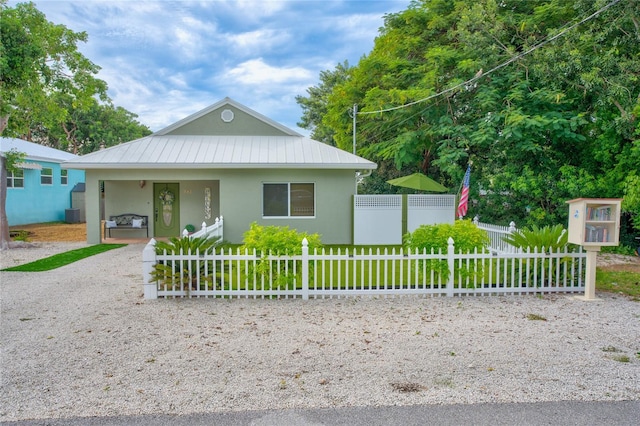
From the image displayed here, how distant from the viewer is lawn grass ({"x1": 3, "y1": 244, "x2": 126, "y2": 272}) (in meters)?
9.66

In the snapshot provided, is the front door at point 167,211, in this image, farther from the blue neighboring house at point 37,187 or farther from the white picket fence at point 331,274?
the white picket fence at point 331,274

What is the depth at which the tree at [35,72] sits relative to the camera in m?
10.9

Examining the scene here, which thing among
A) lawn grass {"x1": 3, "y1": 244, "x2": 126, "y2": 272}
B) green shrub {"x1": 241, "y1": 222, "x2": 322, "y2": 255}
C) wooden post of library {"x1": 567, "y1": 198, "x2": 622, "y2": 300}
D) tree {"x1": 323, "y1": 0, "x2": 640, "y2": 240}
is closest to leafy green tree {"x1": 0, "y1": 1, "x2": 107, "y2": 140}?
lawn grass {"x1": 3, "y1": 244, "x2": 126, "y2": 272}

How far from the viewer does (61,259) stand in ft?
35.7

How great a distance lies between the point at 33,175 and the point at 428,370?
2254 centimetres

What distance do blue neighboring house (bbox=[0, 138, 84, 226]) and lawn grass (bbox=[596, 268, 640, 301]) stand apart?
21238 millimetres


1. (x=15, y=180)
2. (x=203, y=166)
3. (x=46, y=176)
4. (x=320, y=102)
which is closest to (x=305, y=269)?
(x=203, y=166)

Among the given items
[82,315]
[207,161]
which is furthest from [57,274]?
[207,161]

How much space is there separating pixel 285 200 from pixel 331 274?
7.00m

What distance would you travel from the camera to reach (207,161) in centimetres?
1292

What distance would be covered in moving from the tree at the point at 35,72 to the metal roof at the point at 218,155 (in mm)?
2158

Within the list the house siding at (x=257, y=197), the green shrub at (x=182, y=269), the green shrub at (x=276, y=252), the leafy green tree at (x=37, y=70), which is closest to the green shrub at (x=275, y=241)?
the green shrub at (x=276, y=252)

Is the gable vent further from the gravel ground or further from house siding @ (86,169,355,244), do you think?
the gravel ground

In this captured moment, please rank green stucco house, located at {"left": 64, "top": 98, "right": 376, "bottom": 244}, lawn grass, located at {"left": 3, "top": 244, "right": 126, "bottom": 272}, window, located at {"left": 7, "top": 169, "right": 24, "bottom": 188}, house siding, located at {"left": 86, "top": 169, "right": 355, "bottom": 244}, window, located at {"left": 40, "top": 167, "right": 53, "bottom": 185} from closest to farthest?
1. lawn grass, located at {"left": 3, "top": 244, "right": 126, "bottom": 272}
2. green stucco house, located at {"left": 64, "top": 98, "right": 376, "bottom": 244}
3. house siding, located at {"left": 86, "top": 169, "right": 355, "bottom": 244}
4. window, located at {"left": 7, "top": 169, "right": 24, "bottom": 188}
5. window, located at {"left": 40, "top": 167, "right": 53, "bottom": 185}
